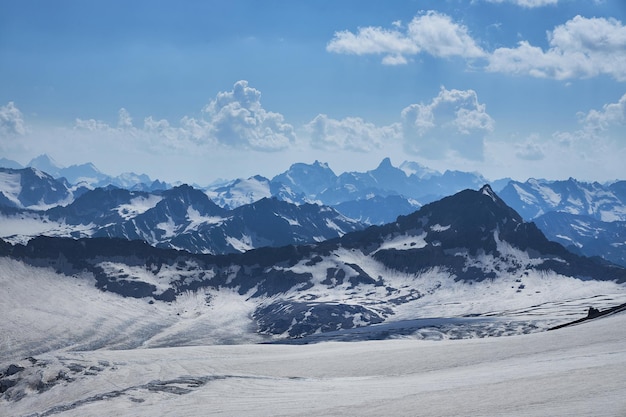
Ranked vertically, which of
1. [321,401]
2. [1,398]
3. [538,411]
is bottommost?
[1,398]

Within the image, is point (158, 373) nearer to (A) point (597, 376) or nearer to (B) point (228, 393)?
(B) point (228, 393)

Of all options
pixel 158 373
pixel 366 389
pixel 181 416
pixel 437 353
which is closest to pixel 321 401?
pixel 366 389

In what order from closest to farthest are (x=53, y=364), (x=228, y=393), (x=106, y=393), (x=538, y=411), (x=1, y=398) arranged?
(x=538, y=411) < (x=228, y=393) < (x=106, y=393) < (x=1, y=398) < (x=53, y=364)

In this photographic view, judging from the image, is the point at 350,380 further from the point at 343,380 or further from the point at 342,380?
the point at 342,380

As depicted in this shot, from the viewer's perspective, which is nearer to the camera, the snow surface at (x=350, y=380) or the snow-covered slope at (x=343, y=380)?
the snow surface at (x=350, y=380)

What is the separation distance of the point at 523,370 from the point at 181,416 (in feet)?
138

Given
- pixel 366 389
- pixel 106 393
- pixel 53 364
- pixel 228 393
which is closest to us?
pixel 366 389

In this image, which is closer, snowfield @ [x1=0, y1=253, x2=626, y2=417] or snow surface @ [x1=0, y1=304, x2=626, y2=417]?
snow surface @ [x1=0, y1=304, x2=626, y2=417]

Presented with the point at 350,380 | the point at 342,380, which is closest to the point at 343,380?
the point at 342,380

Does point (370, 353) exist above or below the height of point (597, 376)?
below

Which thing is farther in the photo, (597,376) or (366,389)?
(366,389)

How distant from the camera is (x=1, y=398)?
110875 mm

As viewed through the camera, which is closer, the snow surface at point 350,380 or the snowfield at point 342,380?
the snow surface at point 350,380

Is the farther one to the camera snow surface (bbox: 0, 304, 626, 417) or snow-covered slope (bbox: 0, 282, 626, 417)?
snow-covered slope (bbox: 0, 282, 626, 417)
